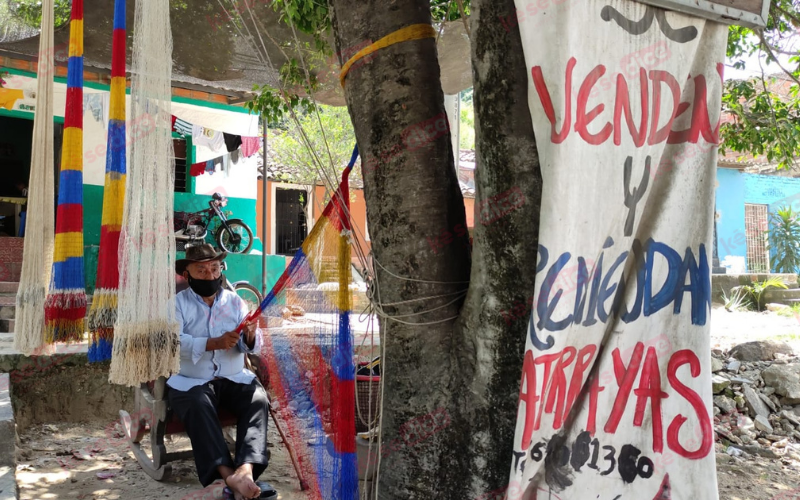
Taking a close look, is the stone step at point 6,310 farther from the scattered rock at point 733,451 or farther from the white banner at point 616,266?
the scattered rock at point 733,451

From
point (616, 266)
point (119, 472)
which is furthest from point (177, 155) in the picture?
point (616, 266)

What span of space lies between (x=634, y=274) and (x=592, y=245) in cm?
17

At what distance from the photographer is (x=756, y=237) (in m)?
16.4

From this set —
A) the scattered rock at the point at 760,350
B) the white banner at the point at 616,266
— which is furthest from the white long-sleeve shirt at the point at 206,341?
the scattered rock at the point at 760,350

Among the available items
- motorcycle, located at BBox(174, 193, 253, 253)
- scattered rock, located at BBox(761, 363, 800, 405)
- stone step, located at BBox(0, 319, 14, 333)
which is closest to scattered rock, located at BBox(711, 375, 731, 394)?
scattered rock, located at BBox(761, 363, 800, 405)

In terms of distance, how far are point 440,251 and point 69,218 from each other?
201 centimetres

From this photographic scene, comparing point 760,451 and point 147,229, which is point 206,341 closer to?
point 147,229

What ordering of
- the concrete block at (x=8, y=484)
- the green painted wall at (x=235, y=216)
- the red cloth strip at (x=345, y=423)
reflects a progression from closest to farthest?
the concrete block at (x=8, y=484) < the red cloth strip at (x=345, y=423) < the green painted wall at (x=235, y=216)

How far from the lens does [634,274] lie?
165 cm

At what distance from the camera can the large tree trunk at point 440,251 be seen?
1746 millimetres

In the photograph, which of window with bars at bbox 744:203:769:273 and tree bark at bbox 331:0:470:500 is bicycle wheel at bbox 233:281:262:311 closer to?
tree bark at bbox 331:0:470:500

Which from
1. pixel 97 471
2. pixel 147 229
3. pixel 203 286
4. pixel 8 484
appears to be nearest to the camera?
pixel 8 484

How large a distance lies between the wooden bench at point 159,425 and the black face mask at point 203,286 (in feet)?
1.40

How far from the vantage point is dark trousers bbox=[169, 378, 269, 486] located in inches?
112
